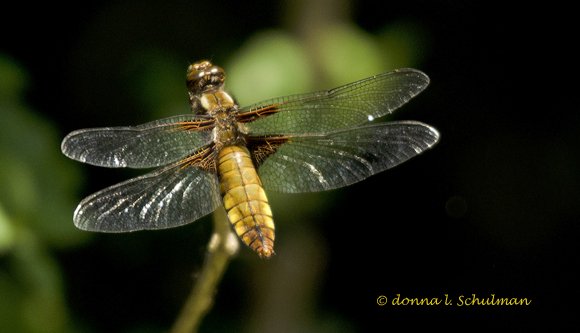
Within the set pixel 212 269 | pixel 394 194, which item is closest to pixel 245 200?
pixel 212 269

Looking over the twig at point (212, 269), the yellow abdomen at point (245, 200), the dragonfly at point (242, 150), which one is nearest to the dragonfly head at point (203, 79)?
the dragonfly at point (242, 150)

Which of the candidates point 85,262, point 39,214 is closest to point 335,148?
point 39,214

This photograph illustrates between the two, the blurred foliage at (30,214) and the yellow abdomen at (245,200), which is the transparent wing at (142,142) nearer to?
the yellow abdomen at (245,200)

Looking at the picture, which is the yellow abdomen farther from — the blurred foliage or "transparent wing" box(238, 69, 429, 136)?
the blurred foliage

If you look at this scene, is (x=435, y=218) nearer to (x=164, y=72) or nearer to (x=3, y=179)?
(x=164, y=72)

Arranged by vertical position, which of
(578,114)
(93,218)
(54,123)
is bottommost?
(93,218)

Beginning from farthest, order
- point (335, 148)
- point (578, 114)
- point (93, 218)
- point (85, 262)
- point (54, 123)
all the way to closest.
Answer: point (578, 114), point (85, 262), point (54, 123), point (335, 148), point (93, 218)

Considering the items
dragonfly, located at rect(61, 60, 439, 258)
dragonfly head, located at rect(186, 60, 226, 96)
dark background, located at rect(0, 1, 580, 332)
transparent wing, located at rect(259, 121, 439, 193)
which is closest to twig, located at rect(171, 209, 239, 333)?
dragonfly, located at rect(61, 60, 439, 258)

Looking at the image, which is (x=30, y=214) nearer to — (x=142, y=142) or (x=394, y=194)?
(x=142, y=142)
